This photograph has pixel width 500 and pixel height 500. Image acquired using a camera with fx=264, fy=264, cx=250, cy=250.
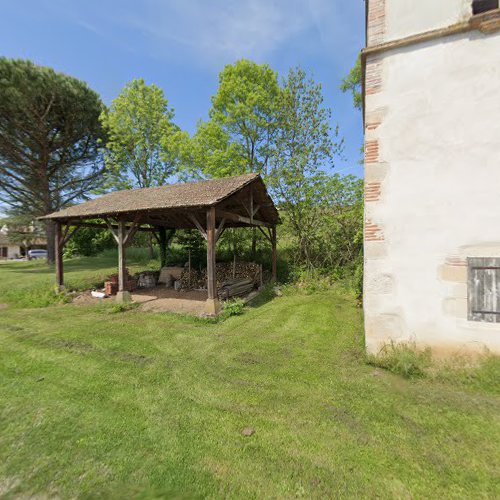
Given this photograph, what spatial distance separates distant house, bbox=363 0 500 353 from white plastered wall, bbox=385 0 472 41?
0.02m

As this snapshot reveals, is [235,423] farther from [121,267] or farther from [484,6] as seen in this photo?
[121,267]

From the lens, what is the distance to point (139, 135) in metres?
20.2

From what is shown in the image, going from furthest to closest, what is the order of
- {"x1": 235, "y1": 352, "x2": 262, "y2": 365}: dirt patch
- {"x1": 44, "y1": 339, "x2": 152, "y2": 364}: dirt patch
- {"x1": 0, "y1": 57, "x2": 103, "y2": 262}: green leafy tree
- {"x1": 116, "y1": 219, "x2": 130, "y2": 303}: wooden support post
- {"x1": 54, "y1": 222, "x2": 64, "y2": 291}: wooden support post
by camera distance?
1. {"x1": 0, "y1": 57, "x2": 103, "y2": 262}: green leafy tree
2. {"x1": 54, "y1": 222, "x2": 64, "y2": 291}: wooden support post
3. {"x1": 116, "y1": 219, "x2": 130, "y2": 303}: wooden support post
4. {"x1": 44, "y1": 339, "x2": 152, "y2": 364}: dirt patch
5. {"x1": 235, "y1": 352, "x2": 262, "y2": 365}: dirt patch

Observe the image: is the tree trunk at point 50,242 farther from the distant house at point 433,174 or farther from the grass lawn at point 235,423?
the distant house at point 433,174

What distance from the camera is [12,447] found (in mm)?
2844

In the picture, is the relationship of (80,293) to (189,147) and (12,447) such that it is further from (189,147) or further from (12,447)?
(189,147)

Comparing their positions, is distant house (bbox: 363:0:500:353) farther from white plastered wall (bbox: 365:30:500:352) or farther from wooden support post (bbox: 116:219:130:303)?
wooden support post (bbox: 116:219:130:303)

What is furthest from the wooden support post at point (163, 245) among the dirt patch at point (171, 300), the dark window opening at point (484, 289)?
the dark window opening at point (484, 289)

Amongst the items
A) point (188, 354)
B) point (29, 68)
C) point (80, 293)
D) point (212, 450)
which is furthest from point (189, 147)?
point (212, 450)

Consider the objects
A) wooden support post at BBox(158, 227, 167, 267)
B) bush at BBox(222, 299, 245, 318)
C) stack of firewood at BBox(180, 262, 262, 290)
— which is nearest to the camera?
bush at BBox(222, 299, 245, 318)

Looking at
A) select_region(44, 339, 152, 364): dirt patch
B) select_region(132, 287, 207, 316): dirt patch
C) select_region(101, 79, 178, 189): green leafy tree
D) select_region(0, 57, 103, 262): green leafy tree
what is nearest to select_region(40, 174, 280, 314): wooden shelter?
select_region(132, 287, 207, 316): dirt patch

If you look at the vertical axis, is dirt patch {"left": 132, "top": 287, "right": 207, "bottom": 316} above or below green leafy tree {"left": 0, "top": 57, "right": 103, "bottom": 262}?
below

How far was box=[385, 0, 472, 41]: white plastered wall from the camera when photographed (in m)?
4.16

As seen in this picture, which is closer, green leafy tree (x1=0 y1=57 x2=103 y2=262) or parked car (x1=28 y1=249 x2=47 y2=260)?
green leafy tree (x1=0 y1=57 x2=103 y2=262)
